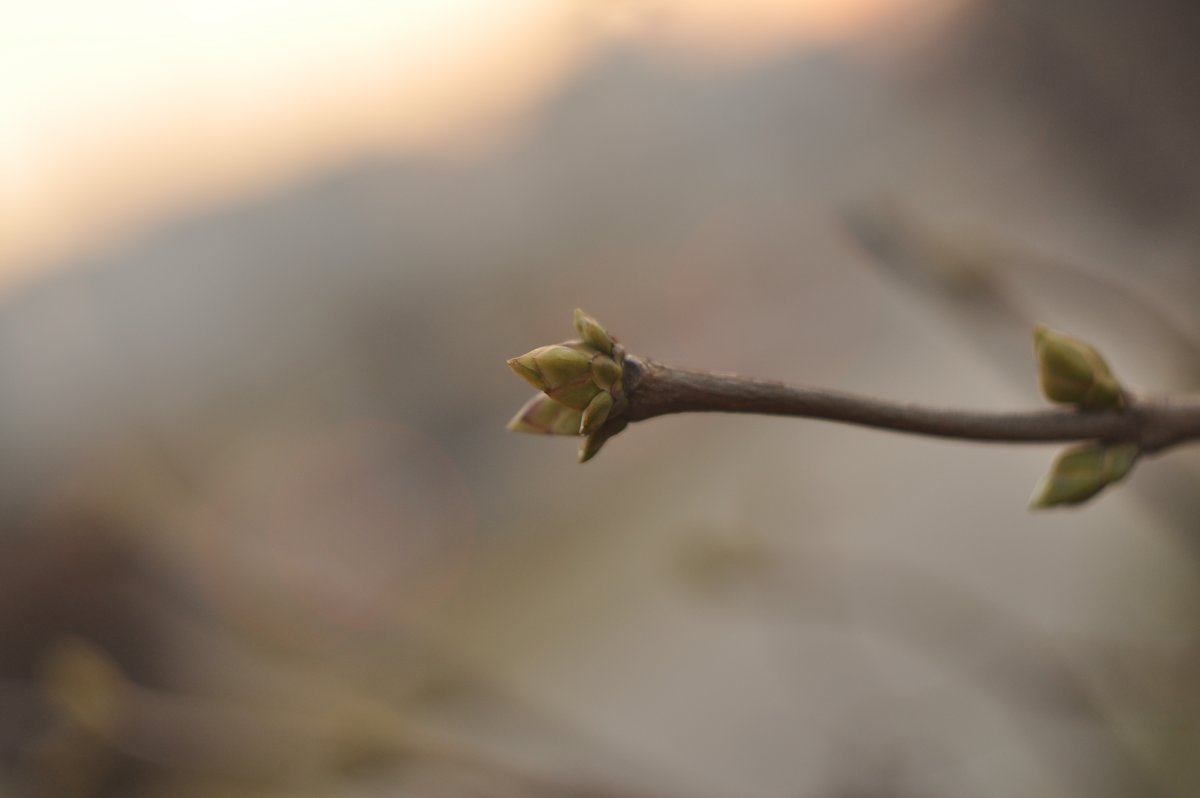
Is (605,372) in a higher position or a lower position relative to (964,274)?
lower

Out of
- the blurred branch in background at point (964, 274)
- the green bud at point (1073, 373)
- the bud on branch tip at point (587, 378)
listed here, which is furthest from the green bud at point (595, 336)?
the blurred branch in background at point (964, 274)

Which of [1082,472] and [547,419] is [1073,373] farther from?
[547,419]

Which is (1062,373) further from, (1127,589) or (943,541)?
(943,541)

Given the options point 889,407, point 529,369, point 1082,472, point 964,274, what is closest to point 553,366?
point 529,369

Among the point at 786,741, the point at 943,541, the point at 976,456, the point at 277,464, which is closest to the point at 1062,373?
the point at 786,741

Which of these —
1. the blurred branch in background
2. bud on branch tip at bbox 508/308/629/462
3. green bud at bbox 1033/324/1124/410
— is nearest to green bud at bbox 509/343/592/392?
bud on branch tip at bbox 508/308/629/462

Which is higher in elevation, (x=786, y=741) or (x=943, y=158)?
(x=943, y=158)
